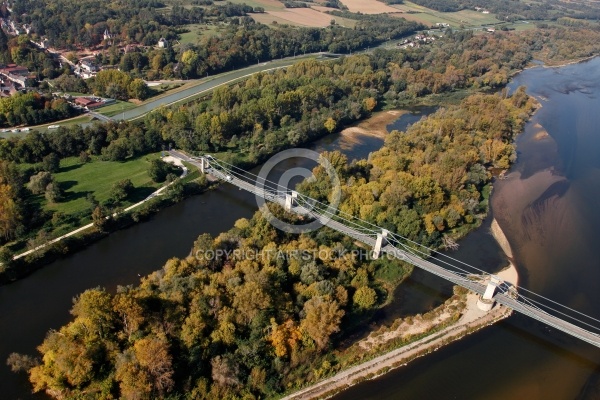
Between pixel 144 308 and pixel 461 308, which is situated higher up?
pixel 144 308

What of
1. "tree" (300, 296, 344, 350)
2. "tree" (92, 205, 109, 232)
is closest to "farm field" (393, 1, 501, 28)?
"tree" (92, 205, 109, 232)

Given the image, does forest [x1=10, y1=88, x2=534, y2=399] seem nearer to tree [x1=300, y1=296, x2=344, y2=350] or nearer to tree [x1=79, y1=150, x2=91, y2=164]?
tree [x1=300, y1=296, x2=344, y2=350]

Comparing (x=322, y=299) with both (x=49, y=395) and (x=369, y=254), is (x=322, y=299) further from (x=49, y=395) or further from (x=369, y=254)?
(x=49, y=395)

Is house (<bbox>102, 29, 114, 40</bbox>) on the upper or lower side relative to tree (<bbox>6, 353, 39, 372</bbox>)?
upper

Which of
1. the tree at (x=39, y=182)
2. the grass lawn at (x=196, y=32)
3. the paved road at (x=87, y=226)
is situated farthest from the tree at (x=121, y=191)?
the grass lawn at (x=196, y=32)

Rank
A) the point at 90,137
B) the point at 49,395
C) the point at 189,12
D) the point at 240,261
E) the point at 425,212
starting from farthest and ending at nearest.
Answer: the point at 189,12
the point at 90,137
the point at 425,212
the point at 240,261
the point at 49,395

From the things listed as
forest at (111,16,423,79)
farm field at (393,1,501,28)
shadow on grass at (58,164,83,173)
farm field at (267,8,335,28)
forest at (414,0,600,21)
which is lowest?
shadow on grass at (58,164,83,173)

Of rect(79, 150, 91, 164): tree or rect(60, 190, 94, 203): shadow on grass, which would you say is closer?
rect(60, 190, 94, 203): shadow on grass

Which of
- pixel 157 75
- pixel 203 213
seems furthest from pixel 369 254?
pixel 157 75
